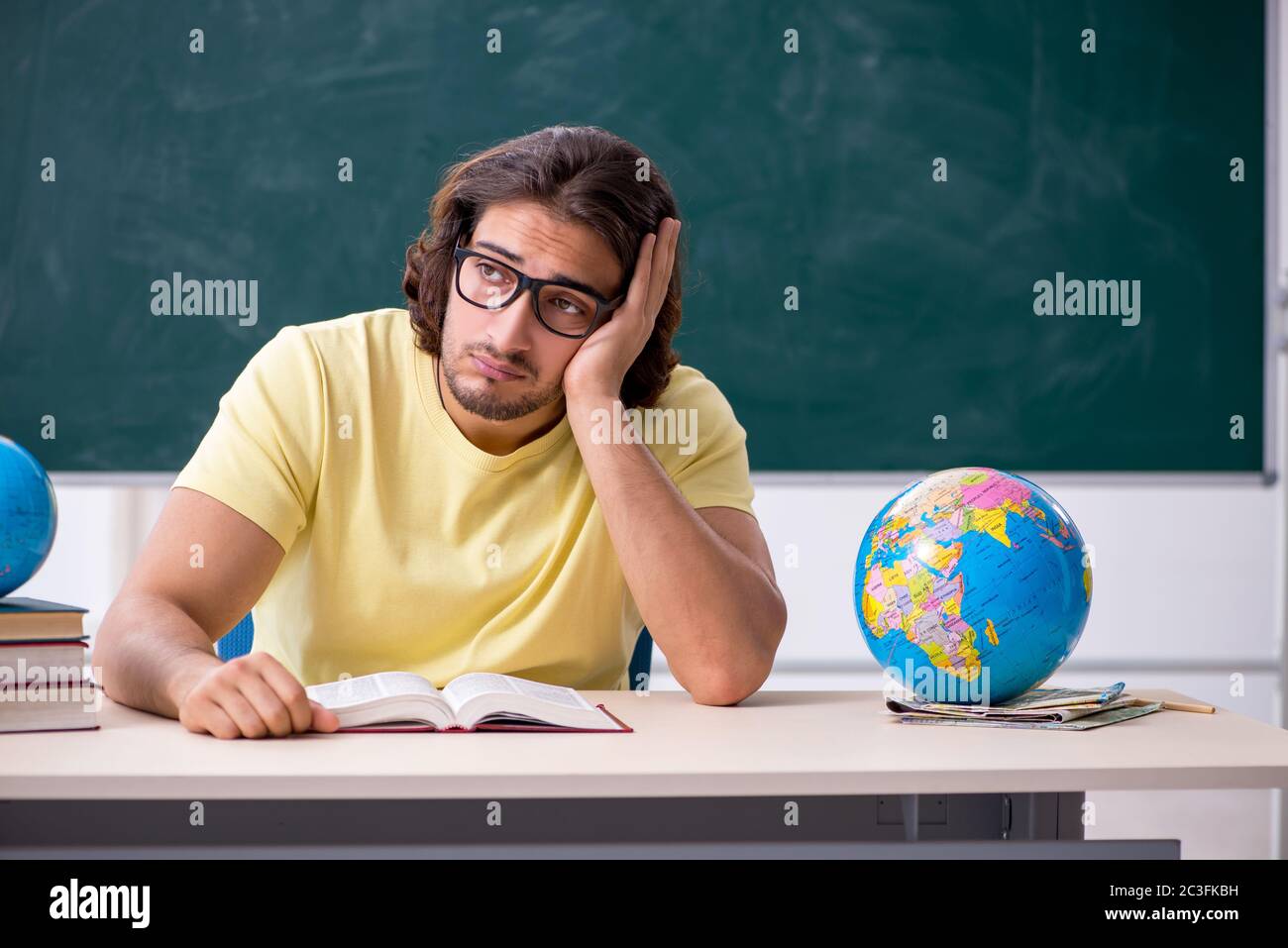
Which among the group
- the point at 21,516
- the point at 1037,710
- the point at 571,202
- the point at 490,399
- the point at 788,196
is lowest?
the point at 1037,710

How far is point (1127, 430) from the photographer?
3125mm

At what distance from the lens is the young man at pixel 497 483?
5.09ft

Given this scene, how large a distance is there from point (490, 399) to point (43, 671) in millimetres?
669

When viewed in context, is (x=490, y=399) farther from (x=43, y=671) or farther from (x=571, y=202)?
(x=43, y=671)

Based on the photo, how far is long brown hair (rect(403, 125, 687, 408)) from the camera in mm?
1748

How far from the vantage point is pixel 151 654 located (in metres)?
1.32

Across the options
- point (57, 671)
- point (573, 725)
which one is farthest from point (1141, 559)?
point (57, 671)

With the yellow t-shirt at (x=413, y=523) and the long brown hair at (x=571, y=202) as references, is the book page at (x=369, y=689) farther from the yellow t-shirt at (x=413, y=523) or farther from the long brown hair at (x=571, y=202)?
the long brown hair at (x=571, y=202)

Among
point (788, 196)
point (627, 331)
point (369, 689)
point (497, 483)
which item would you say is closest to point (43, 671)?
point (369, 689)

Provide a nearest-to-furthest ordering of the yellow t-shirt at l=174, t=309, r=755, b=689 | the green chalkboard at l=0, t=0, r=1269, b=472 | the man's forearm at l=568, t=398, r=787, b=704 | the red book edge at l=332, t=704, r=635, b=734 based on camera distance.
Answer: the red book edge at l=332, t=704, r=635, b=734 → the man's forearm at l=568, t=398, r=787, b=704 → the yellow t-shirt at l=174, t=309, r=755, b=689 → the green chalkboard at l=0, t=0, r=1269, b=472

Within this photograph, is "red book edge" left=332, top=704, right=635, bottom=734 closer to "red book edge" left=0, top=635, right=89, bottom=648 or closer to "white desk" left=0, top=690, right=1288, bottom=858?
"white desk" left=0, top=690, right=1288, bottom=858

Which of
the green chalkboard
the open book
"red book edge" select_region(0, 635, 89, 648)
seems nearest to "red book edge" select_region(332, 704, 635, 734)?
the open book

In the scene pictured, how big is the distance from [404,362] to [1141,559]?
240 cm

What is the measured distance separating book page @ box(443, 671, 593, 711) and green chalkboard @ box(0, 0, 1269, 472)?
1.76 meters
